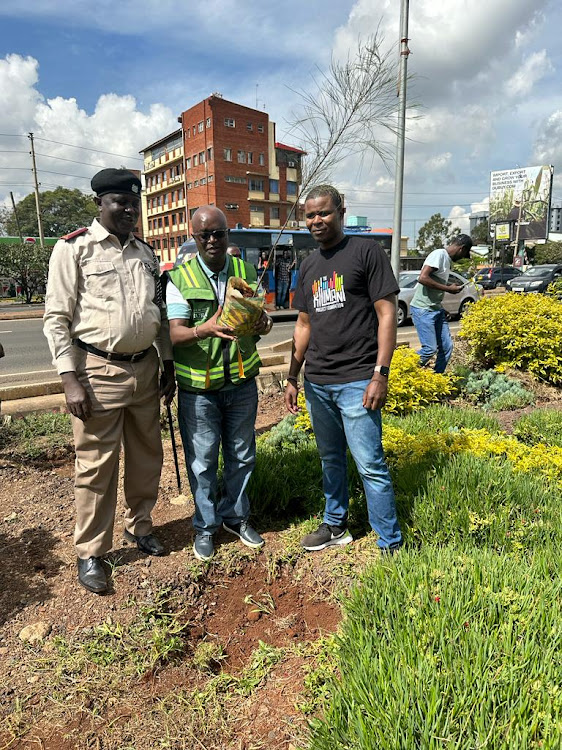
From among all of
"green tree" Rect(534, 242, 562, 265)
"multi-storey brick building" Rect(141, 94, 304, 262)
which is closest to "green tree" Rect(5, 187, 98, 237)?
"multi-storey brick building" Rect(141, 94, 304, 262)

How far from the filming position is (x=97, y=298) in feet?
7.86

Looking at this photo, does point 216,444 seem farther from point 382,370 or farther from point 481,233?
point 481,233

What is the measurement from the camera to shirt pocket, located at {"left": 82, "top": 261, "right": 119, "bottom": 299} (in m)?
2.38

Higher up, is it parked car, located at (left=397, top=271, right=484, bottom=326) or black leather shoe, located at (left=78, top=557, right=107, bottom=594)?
parked car, located at (left=397, top=271, right=484, bottom=326)

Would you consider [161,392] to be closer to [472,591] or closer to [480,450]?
[472,591]

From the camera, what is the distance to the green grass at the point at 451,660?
140cm

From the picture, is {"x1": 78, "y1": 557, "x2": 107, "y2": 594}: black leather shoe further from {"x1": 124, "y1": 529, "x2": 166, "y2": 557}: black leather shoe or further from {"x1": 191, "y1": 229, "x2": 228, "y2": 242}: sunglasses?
{"x1": 191, "y1": 229, "x2": 228, "y2": 242}: sunglasses

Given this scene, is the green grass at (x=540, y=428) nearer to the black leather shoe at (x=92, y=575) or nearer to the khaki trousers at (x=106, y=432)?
the khaki trousers at (x=106, y=432)

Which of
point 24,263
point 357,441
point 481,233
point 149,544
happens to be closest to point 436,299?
point 357,441

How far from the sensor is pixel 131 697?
2012mm

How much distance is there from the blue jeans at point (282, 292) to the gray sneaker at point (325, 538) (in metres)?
14.5

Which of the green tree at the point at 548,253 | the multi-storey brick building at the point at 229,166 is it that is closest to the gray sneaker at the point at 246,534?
the multi-storey brick building at the point at 229,166

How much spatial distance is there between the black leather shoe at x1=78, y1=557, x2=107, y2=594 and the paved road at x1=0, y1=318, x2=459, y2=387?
3476 mm

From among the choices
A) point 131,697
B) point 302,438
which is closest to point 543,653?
point 131,697
